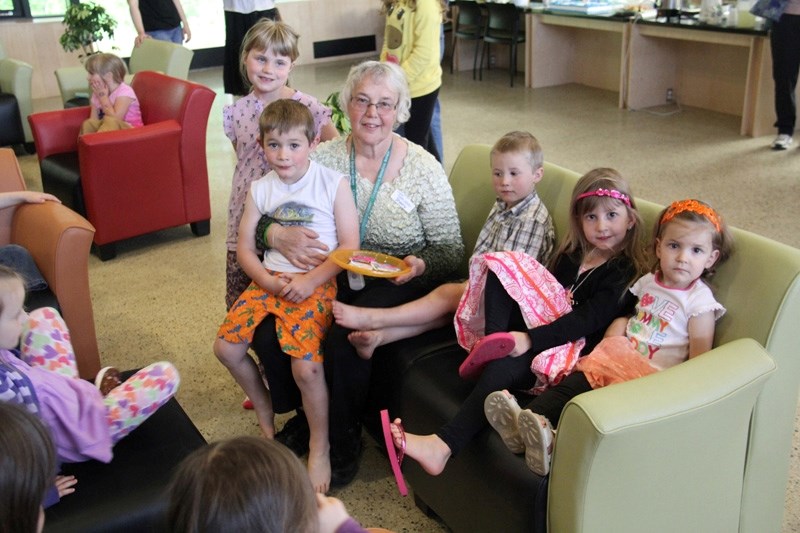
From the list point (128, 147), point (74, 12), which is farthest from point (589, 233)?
point (74, 12)

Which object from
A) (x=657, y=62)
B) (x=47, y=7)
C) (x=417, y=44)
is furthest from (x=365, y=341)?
(x=47, y=7)

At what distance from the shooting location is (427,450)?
1950 mm

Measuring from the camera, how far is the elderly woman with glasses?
96.7 inches

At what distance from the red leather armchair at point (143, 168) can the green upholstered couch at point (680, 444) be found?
8.57 ft

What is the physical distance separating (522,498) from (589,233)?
0.74 metres

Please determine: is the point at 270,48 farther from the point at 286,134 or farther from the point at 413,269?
the point at 413,269

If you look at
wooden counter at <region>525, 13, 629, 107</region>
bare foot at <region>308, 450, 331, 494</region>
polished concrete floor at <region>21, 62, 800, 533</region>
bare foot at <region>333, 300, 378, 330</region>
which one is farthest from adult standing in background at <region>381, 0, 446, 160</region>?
wooden counter at <region>525, 13, 629, 107</region>

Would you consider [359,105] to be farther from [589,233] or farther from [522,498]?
[522,498]

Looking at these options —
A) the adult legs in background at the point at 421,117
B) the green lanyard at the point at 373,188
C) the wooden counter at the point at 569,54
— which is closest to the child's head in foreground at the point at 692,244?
the green lanyard at the point at 373,188

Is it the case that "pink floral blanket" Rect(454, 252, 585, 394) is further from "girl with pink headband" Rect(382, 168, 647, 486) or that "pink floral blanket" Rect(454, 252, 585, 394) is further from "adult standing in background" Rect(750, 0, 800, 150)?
"adult standing in background" Rect(750, 0, 800, 150)

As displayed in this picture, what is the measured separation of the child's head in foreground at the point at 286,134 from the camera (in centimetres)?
241

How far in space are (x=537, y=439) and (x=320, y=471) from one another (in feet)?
2.92

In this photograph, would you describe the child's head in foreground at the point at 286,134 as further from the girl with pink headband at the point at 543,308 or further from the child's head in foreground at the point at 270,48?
the girl with pink headband at the point at 543,308

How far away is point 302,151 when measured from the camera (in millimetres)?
2451
